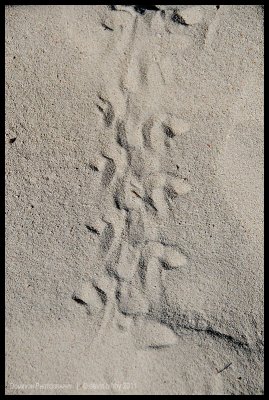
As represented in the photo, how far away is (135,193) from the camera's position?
80.0 inches

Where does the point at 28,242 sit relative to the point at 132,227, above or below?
below

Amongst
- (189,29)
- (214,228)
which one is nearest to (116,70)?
(189,29)

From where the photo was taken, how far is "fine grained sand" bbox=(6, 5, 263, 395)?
2027 mm

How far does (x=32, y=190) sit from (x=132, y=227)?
0.54 meters

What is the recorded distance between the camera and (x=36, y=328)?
205cm

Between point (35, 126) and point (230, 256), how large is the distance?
3.90 ft

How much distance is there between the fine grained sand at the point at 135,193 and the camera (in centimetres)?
203

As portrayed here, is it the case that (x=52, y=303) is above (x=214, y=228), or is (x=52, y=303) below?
below

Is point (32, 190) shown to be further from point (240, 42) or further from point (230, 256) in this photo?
point (240, 42)

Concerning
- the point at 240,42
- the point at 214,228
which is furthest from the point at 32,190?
the point at 240,42

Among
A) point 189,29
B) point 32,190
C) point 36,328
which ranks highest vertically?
point 189,29

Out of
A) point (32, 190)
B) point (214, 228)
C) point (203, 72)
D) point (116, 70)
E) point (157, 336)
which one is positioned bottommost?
point (157, 336)

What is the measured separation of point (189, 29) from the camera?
2.04m
